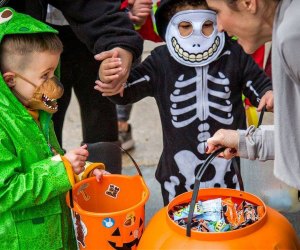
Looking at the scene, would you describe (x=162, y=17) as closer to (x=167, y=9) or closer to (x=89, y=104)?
(x=167, y=9)

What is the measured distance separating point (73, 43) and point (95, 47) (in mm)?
322

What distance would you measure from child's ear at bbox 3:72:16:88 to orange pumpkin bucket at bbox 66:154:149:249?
1.54ft

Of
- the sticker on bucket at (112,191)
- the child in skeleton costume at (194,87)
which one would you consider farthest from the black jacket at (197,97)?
the sticker on bucket at (112,191)

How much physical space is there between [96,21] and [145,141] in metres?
2.09

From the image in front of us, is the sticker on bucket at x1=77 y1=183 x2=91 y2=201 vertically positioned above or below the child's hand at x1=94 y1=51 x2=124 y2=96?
below

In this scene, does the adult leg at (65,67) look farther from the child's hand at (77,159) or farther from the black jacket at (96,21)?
the child's hand at (77,159)

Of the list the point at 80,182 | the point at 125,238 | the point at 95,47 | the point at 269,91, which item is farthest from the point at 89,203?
the point at 269,91

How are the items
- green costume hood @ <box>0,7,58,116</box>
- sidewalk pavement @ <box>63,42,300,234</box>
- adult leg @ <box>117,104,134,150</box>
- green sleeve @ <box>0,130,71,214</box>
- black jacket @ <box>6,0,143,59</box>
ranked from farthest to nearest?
adult leg @ <box>117,104,134,150</box>
sidewalk pavement @ <box>63,42,300,234</box>
black jacket @ <box>6,0,143,59</box>
green costume hood @ <box>0,7,58,116</box>
green sleeve @ <box>0,130,71,214</box>

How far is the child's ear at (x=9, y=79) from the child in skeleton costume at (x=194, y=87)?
53 cm

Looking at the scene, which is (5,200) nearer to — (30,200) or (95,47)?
(30,200)

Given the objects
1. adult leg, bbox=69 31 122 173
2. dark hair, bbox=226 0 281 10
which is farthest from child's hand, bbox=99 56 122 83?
dark hair, bbox=226 0 281 10

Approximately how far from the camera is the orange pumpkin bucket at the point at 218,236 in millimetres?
2135

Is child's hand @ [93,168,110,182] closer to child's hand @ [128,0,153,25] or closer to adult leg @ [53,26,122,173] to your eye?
adult leg @ [53,26,122,173]

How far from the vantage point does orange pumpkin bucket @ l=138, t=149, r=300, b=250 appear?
2.13 metres
